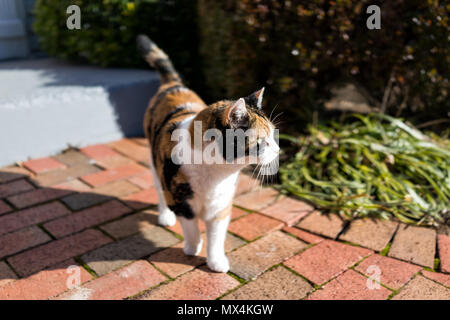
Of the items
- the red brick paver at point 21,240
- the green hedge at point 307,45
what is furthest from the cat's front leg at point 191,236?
the green hedge at point 307,45

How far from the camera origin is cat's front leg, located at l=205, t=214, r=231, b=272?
1.93 metres

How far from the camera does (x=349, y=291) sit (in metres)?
1.86

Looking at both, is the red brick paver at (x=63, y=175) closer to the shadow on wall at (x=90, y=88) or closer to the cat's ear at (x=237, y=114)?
the shadow on wall at (x=90, y=88)

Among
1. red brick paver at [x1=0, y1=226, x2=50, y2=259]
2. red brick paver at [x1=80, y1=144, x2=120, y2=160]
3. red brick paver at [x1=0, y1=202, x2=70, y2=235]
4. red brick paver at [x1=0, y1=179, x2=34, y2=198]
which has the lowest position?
red brick paver at [x1=0, y1=226, x2=50, y2=259]

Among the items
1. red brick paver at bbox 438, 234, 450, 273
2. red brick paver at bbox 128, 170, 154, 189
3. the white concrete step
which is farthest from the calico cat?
the white concrete step

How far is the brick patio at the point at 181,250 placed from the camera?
1.87m

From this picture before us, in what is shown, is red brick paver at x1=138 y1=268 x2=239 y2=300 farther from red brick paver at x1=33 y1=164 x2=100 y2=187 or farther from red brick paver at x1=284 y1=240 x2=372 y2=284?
red brick paver at x1=33 y1=164 x2=100 y2=187

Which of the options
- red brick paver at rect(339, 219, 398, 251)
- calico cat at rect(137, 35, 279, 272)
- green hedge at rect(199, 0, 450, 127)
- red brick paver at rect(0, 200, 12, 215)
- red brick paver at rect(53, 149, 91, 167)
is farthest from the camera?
red brick paver at rect(53, 149, 91, 167)

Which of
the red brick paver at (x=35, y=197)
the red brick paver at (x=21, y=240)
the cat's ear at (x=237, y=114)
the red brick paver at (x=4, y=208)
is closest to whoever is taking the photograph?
the cat's ear at (x=237, y=114)

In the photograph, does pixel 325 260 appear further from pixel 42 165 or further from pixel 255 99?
pixel 42 165

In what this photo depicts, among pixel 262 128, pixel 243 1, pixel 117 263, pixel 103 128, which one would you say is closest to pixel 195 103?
pixel 262 128

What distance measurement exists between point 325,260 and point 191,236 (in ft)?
2.40

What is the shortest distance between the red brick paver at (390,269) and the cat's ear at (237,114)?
42.1 inches
